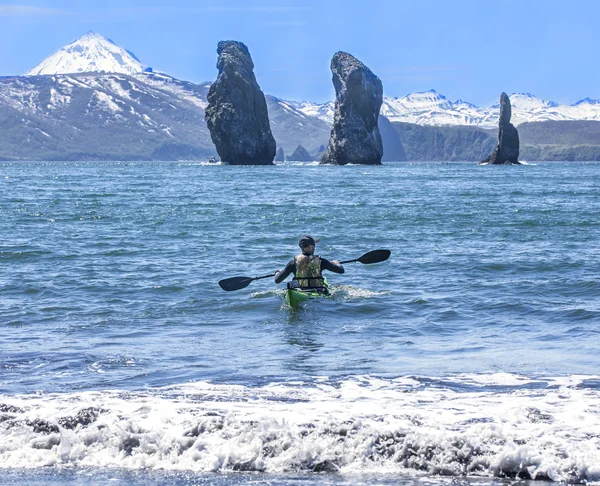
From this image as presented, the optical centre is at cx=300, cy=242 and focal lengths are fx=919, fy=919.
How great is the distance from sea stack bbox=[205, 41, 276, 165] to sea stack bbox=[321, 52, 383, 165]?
12525 mm

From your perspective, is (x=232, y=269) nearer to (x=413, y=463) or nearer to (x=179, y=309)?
(x=179, y=309)

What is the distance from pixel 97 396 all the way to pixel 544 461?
17.7 ft

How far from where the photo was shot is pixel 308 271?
62.7ft

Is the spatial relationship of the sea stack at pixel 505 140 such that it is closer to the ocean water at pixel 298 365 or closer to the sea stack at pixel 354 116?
the sea stack at pixel 354 116

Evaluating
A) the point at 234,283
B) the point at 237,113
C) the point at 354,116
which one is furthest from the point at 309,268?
the point at 354,116

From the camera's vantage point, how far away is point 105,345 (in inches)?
584

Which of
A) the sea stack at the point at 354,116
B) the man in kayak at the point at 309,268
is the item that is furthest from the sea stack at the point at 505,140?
the man in kayak at the point at 309,268

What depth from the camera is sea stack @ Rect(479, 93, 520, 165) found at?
17400cm

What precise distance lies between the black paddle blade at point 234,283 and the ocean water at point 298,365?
1.03 ft

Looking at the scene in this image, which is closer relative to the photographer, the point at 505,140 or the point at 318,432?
the point at 318,432

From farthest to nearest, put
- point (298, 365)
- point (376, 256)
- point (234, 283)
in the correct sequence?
1. point (376, 256)
2. point (234, 283)
3. point (298, 365)

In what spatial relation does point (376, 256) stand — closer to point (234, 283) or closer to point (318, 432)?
point (234, 283)

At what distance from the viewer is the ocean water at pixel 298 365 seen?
9031 millimetres

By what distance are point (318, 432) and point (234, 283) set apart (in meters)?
10.5
